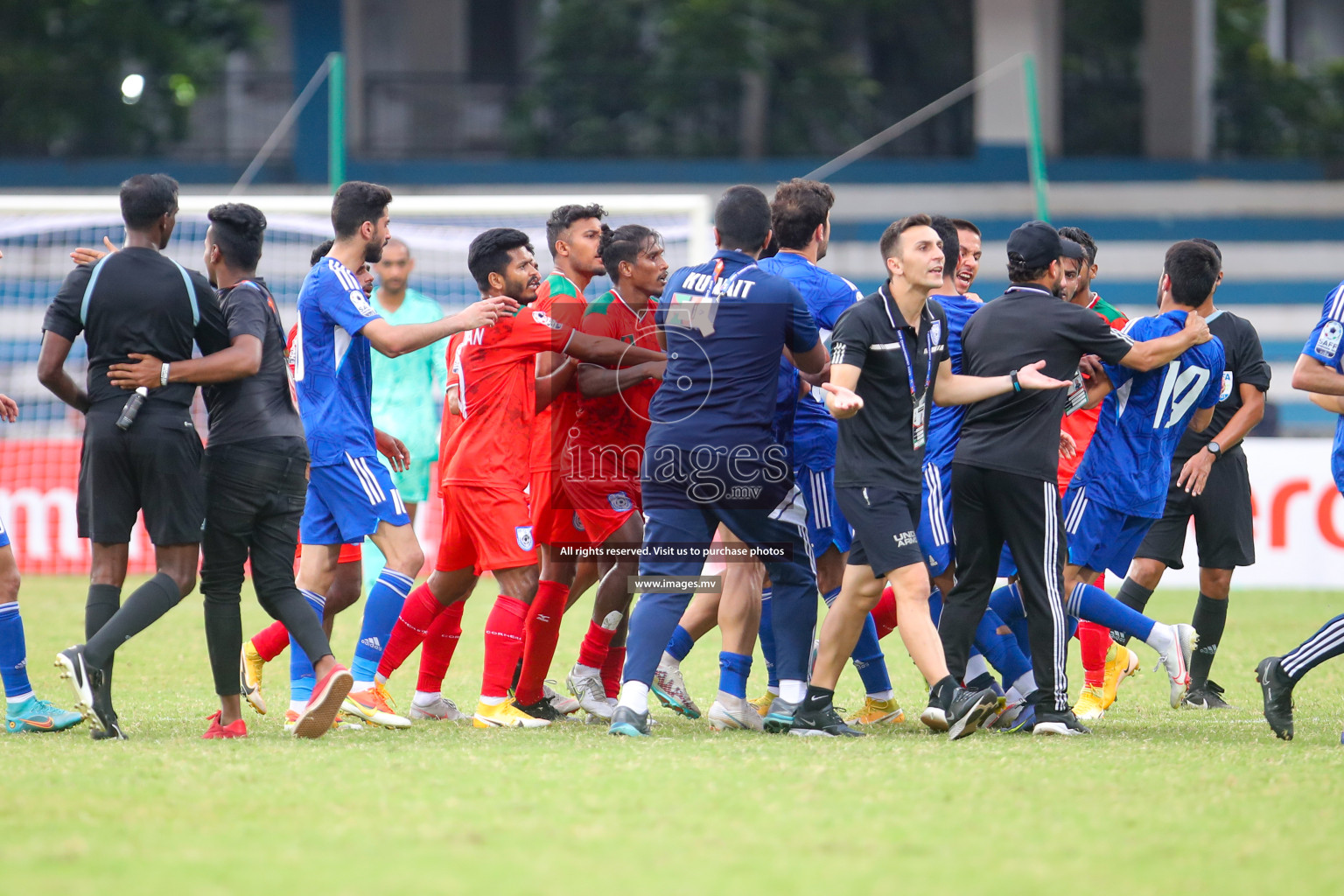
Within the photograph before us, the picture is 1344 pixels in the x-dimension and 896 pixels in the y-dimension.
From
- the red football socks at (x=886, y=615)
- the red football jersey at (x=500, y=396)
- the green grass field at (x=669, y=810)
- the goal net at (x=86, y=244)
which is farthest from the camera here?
the goal net at (x=86, y=244)

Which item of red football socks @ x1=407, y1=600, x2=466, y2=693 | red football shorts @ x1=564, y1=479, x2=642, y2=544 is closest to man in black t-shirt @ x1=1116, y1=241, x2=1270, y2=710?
red football shorts @ x1=564, y1=479, x2=642, y2=544

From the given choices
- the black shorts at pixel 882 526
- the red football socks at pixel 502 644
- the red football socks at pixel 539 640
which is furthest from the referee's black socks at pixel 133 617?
the black shorts at pixel 882 526

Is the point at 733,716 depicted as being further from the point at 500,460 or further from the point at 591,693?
the point at 500,460

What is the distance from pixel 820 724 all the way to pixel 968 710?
0.74 metres

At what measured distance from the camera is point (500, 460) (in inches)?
254

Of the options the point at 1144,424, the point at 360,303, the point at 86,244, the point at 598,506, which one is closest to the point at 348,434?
the point at 360,303

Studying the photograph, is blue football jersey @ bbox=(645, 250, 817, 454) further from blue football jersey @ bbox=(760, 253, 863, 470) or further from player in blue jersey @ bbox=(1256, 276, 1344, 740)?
player in blue jersey @ bbox=(1256, 276, 1344, 740)

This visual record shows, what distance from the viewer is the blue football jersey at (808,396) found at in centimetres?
656

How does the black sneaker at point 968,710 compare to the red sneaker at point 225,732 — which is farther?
the red sneaker at point 225,732

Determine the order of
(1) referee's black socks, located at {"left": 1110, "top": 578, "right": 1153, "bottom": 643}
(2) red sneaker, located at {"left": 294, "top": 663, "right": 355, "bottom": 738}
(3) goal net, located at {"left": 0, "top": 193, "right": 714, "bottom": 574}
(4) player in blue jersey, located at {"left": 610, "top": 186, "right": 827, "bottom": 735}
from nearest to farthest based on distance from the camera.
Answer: (2) red sneaker, located at {"left": 294, "top": 663, "right": 355, "bottom": 738}, (4) player in blue jersey, located at {"left": 610, "top": 186, "right": 827, "bottom": 735}, (1) referee's black socks, located at {"left": 1110, "top": 578, "right": 1153, "bottom": 643}, (3) goal net, located at {"left": 0, "top": 193, "right": 714, "bottom": 574}

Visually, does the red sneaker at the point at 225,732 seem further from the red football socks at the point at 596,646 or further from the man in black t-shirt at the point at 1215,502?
the man in black t-shirt at the point at 1215,502

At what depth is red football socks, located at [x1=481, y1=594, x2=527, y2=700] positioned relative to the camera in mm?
6379

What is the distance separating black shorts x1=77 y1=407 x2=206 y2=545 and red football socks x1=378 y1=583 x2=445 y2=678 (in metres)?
1.16

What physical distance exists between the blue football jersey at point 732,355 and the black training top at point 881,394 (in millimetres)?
259
